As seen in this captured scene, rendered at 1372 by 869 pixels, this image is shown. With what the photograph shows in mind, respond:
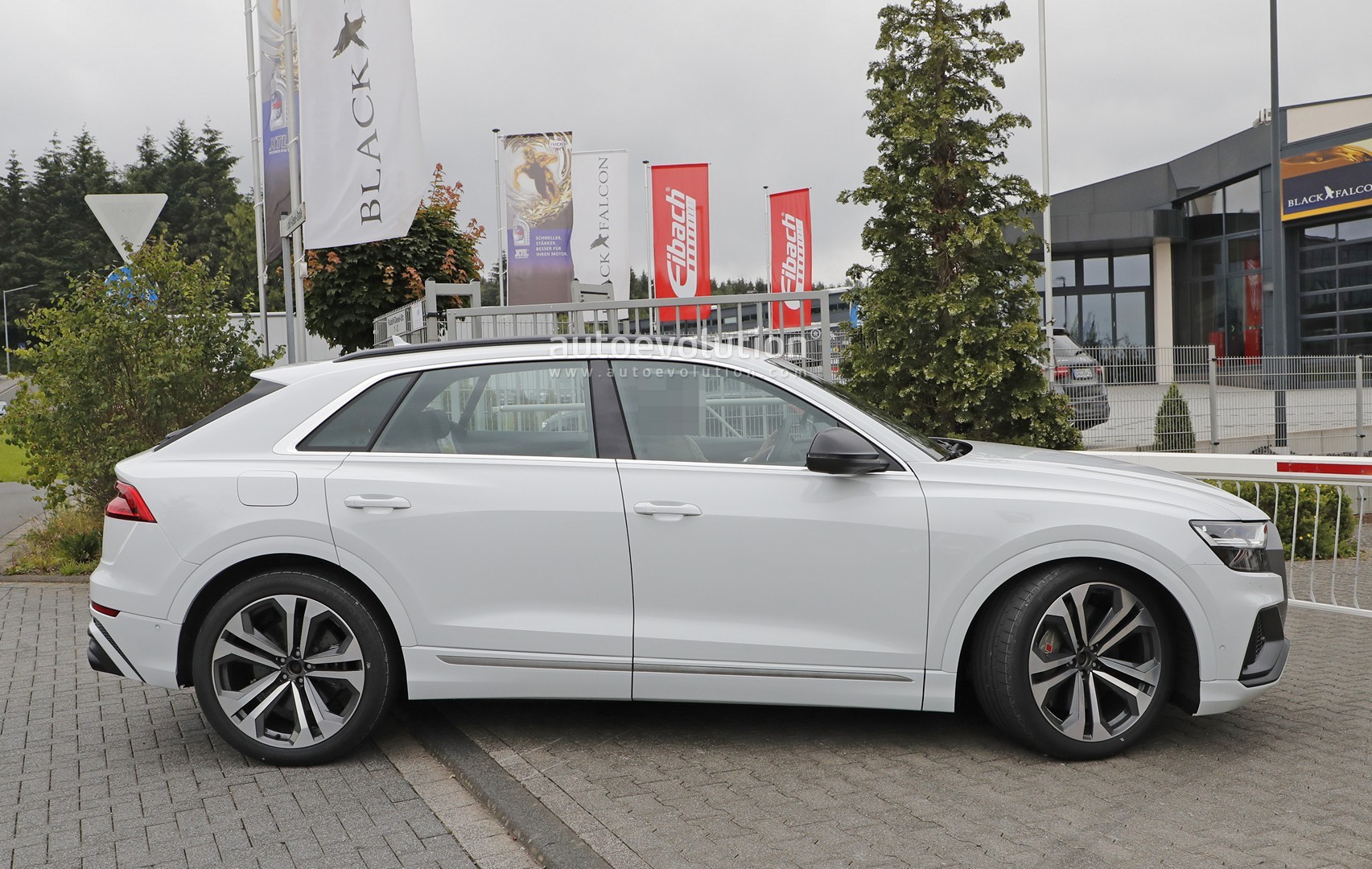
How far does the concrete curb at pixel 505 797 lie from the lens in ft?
11.3

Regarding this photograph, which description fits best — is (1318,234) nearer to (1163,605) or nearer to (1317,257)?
(1317,257)

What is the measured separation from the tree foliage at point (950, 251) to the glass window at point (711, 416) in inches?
228

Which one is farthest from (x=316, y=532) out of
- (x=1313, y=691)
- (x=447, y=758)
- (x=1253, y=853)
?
(x=1313, y=691)

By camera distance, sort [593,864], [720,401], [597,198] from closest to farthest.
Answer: [593,864] → [720,401] → [597,198]

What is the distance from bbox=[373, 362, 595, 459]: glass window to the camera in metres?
4.45

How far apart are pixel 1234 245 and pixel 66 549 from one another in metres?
30.7

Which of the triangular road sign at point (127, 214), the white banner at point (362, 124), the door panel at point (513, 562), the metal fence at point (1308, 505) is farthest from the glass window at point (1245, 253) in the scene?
the door panel at point (513, 562)

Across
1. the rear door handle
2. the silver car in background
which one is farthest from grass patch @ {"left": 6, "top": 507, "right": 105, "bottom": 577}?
the silver car in background

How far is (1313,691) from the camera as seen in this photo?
5.14 metres

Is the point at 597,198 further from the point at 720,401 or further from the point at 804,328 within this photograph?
the point at 720,401

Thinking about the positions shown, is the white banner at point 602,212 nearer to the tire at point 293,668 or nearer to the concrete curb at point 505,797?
the concrete curb at point 505,797

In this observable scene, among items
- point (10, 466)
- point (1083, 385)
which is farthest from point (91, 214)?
point (1083, 385)

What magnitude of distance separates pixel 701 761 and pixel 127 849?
2003 mm

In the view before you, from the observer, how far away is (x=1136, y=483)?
440 cm
